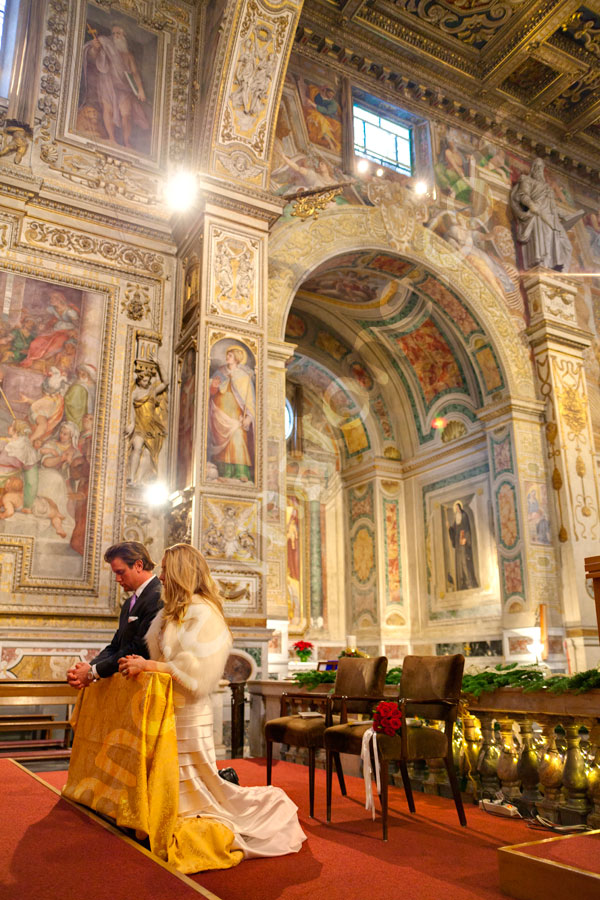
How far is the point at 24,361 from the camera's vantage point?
28.8 ft

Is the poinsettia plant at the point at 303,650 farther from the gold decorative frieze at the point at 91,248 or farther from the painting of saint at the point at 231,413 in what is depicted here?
the gold decorative frieze at the point at 91,248

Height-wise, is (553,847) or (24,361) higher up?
(24,361)

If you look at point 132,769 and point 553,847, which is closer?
point 553,847

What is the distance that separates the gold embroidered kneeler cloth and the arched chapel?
4.42m

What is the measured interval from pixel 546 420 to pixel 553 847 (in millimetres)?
10275

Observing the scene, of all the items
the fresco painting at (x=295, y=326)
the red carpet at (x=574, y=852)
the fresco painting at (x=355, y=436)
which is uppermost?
the fresco painting at (x=295, y=326)

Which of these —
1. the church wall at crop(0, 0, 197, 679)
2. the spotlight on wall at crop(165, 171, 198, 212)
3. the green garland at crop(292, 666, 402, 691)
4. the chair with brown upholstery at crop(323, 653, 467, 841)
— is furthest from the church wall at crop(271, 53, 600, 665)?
the chair with brown upholstery at crop(323, 653, 467, 841)

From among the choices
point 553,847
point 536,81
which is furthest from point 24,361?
Answer: point 536,81

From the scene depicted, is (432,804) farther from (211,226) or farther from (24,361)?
(211,226)

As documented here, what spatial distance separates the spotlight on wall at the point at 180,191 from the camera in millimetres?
9776

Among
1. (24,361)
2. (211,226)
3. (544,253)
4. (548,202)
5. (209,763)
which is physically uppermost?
(548,202)

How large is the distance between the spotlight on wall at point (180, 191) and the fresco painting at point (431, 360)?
17.3 feet

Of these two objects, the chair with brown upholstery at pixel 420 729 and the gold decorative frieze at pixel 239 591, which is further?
the gold decorative frieze at pixel 239 591

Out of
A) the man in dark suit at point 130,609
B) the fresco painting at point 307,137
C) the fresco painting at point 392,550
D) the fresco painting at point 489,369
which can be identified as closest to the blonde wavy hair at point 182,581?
the man in dark suit at point 130,609
